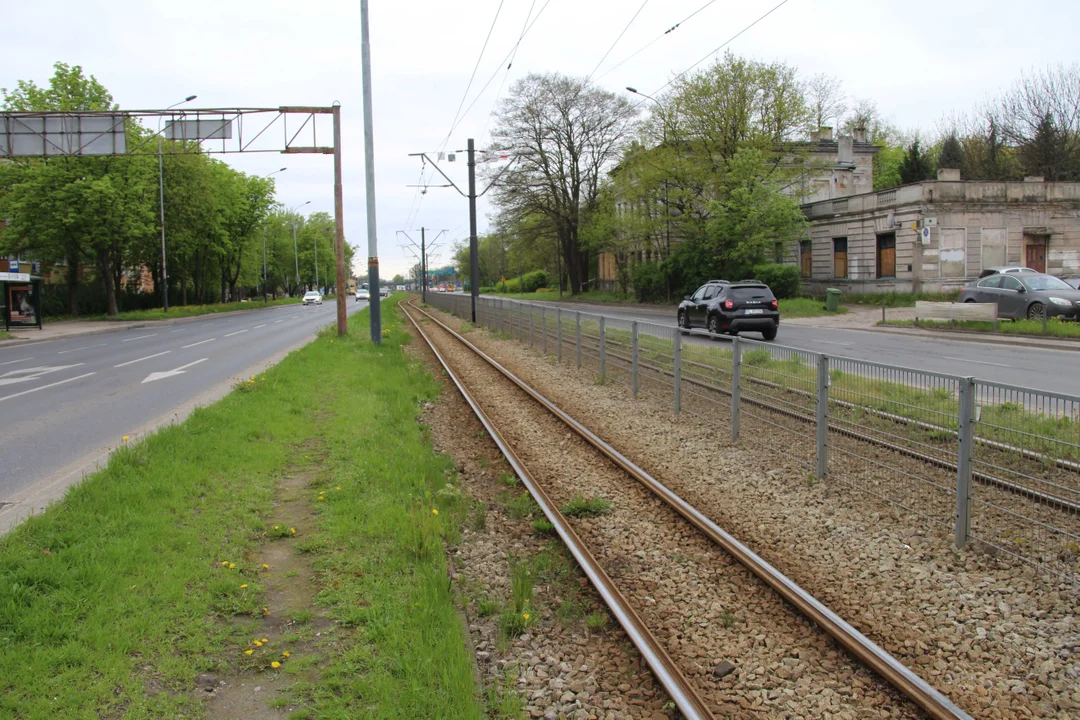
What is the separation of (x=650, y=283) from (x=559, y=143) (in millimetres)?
12748

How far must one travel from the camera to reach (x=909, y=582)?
193 inches

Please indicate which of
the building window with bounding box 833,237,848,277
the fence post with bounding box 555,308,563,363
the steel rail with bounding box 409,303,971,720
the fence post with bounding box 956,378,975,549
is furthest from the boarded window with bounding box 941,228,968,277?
the fence post with bounding box 956,378,975,549

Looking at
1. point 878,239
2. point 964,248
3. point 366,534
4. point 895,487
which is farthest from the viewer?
point 878,239

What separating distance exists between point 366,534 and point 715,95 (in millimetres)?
38658

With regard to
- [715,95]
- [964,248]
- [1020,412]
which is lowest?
A: [1020,412]

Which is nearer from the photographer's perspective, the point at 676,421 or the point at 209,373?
the point at 676,421

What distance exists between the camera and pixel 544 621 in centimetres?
458

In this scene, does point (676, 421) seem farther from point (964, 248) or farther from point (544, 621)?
point (964, 248)

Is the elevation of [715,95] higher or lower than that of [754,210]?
higher

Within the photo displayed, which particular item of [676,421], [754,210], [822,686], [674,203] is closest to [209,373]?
[676,421]

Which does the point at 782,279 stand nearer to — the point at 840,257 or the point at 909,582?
the point at 840,257

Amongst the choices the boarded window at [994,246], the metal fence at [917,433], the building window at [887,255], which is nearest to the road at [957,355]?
the metal fence at [917,433]

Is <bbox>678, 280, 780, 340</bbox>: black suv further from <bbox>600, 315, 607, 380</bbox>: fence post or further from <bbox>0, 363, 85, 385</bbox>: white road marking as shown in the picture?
<bbox>0, 363, 85, 385</bbox>: white road marking

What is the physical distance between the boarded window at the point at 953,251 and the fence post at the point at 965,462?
112 feet
